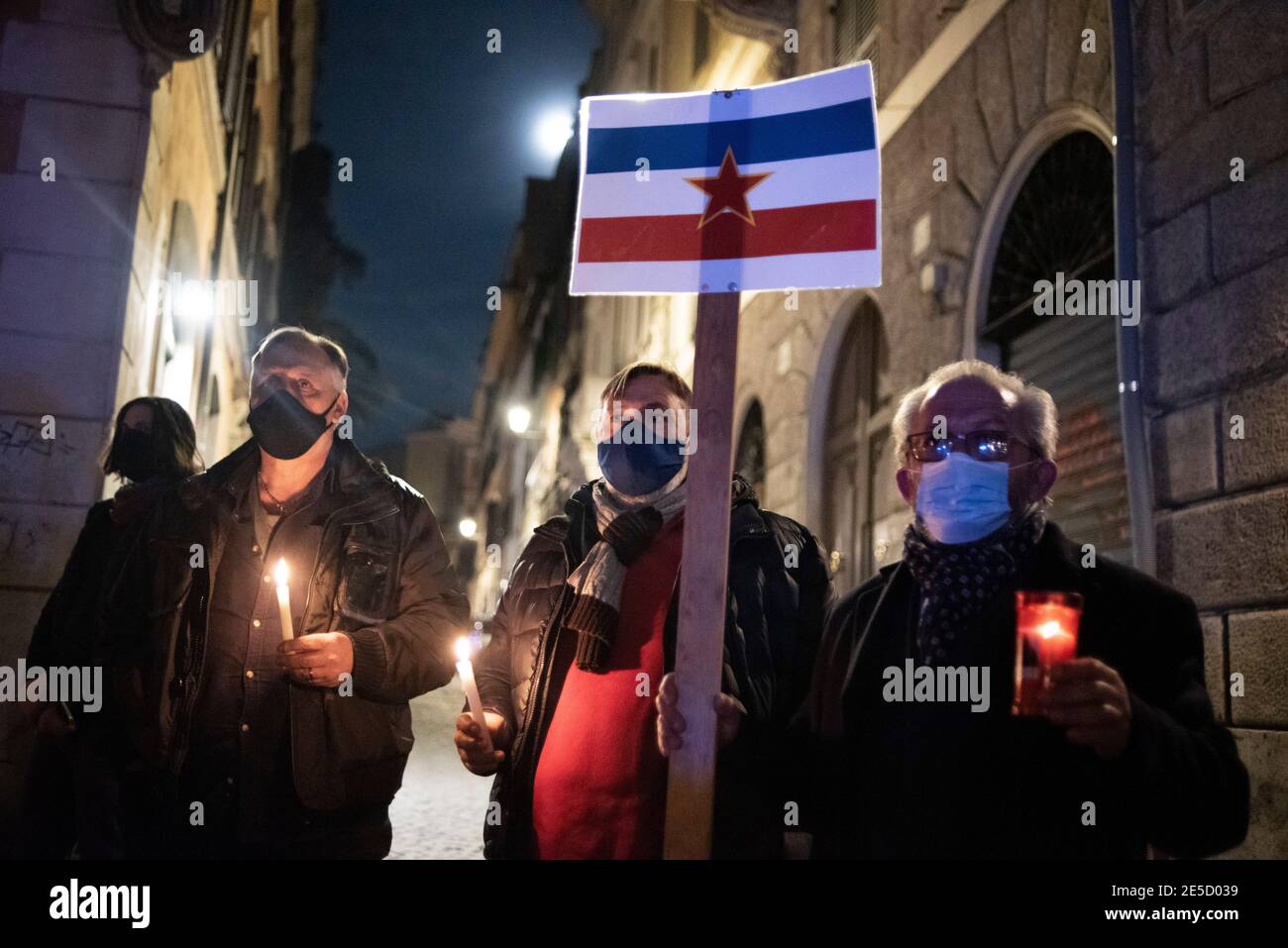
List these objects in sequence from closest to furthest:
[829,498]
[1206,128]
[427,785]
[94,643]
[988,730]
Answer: [988,730] → [94,643] → [1206,128] → [427,785] → [829,498]

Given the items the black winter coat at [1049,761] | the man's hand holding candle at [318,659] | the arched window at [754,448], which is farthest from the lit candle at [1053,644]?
the arched window at [754,448]

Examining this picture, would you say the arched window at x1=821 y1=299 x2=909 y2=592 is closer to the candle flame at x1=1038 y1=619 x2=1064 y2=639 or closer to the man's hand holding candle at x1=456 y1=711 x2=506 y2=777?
the man's hand holding candle at x1=456 y1=711 x2=506 y2=777

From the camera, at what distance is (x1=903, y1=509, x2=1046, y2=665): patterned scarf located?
2.35 m

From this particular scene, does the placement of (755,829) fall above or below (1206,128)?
below

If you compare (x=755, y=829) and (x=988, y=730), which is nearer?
(x=988, y=730)

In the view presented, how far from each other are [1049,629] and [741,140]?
154cm

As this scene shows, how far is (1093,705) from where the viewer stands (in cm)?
185

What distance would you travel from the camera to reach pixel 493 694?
3047 mm

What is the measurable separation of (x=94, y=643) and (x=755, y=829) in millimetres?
2117

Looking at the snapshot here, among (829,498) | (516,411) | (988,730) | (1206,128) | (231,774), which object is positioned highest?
(516,411)

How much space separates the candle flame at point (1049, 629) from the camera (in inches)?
66.2

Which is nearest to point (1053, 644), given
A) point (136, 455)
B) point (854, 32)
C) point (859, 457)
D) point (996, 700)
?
point (996, 700)
